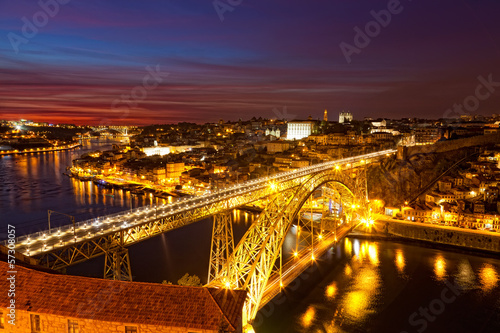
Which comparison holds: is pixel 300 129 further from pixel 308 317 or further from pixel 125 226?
pixel 125 226

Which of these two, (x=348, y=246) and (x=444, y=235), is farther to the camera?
(x=444, y=235)

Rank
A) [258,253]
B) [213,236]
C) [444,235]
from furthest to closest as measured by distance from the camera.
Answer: [444,235] → [213,236] → [258,253]

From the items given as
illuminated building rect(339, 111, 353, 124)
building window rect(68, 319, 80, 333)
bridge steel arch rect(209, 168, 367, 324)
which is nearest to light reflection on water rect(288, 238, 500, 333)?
bridge steel arch rect(209, 168, 367, 324)

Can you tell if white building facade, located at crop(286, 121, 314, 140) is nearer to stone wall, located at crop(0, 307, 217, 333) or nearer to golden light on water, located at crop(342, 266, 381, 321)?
golden light on water, located at crop(342, 266, 381, 321)

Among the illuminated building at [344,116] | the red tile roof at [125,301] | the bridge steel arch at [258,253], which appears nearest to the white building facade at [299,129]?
the illuminated building at [344,116]

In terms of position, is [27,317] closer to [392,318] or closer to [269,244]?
[269,244]

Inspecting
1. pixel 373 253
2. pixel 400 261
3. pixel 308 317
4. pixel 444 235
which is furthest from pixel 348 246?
pixel 308 317

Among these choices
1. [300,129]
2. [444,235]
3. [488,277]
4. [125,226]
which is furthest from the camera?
[300,129]
